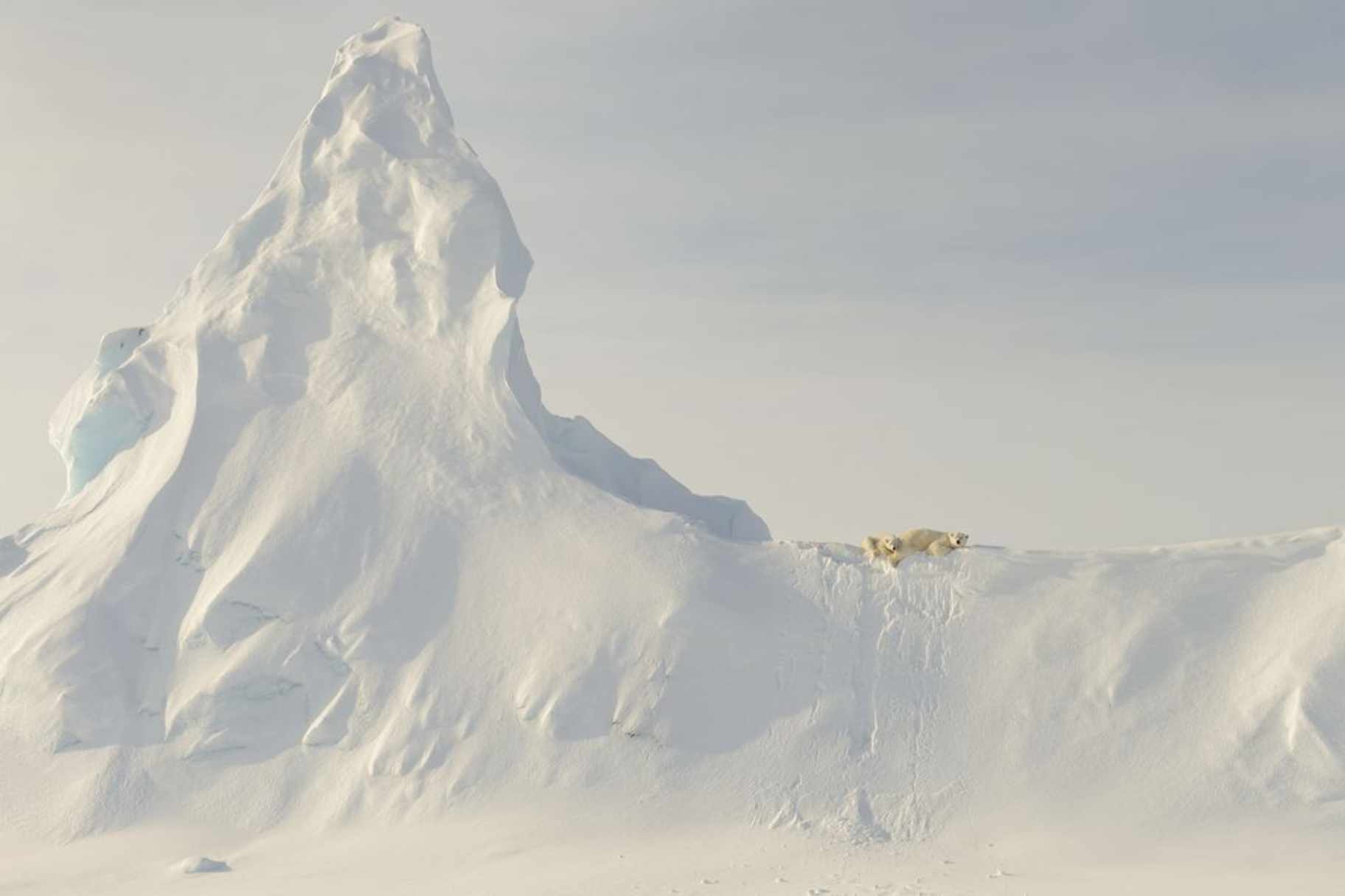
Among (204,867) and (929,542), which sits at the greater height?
(929,542)

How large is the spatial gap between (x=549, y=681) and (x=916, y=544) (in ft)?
29.2

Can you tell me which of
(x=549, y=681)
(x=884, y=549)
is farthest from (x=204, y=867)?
(x=884, y=549)

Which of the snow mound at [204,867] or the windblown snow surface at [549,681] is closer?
the windblown snow surface at [549,681]

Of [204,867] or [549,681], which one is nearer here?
[204,867]

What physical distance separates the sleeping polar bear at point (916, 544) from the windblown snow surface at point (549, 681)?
1.02 ft

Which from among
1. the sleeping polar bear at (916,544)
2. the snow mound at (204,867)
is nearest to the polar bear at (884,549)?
the sleeping polar bear at (916,544)

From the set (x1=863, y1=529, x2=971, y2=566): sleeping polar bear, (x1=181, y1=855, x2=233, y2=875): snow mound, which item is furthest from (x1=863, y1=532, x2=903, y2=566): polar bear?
(x1=181, y1=855, x2=233, y2=875): snow mound

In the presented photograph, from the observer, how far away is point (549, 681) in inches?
1152

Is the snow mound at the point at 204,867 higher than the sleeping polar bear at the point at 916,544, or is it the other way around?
the sleeping polar bear at the point at 916,544

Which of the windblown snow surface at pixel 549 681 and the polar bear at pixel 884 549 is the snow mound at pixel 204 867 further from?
the polar bear at pixel 884 549

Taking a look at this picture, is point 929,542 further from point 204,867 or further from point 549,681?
point 204,867

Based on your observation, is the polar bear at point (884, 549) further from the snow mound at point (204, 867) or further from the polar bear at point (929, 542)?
the snow mound at point (204, 867)

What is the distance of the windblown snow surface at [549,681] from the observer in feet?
85.9

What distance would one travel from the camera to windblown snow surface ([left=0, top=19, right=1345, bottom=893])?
26.2 meters
